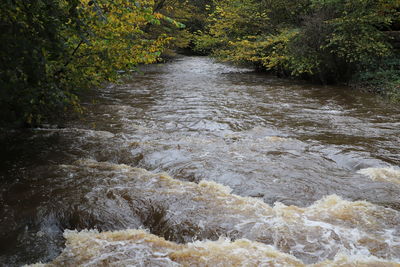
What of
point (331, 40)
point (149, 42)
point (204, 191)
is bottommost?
point (204, 191)

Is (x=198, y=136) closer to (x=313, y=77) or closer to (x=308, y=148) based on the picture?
(x=308, y=148)

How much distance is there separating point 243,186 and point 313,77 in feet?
34.3

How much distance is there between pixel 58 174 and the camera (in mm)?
4945

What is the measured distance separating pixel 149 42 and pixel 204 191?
3957mm

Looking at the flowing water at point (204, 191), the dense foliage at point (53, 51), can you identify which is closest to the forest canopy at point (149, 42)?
the dense foliage at point (53, 51)

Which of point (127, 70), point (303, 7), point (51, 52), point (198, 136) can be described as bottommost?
point (198, 136)

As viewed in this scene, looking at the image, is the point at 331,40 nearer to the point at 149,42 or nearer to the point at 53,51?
the point at 149,42

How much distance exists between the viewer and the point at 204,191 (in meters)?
4.53

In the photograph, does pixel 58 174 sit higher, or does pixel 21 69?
pixel 21 69

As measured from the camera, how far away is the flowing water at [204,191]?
3.34 metres

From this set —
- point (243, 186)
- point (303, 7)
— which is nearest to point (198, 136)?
point (243, 186)

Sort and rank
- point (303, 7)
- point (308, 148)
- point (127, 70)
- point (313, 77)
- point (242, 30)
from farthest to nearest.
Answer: point (242, 30), point (303, 7), point (313, 77), point (127, 70), point (308, 148)

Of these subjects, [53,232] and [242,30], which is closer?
[53,232]

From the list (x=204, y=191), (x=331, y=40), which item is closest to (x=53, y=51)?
(x=204, y=191)
